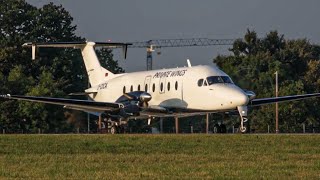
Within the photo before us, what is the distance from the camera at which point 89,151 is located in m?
34.6

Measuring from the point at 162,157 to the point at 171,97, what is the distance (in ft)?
73.3

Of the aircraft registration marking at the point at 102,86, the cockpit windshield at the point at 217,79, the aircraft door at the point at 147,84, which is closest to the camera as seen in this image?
the cockpit windshield at the point at 217,79

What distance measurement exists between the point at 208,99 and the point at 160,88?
459 cm

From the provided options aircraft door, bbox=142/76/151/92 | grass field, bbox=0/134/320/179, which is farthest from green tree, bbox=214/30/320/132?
grass field, bbox=0/134/320/179

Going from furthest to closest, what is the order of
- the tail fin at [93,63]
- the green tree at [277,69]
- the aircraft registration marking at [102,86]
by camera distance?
the green tree at [277,69] → the tail fin at [93,63] → the aircraft registration marking at [102,86]

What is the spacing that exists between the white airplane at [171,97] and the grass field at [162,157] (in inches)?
267

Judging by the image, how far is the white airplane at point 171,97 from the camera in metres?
49.8

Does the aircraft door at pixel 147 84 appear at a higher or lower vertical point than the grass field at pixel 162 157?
higher

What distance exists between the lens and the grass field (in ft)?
84.1

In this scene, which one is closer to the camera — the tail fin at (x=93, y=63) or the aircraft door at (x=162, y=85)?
the aircraft door at (x=162, y=85)

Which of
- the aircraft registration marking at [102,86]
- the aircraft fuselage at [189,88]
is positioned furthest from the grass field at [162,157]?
the aircraft registration marking at [102,86]

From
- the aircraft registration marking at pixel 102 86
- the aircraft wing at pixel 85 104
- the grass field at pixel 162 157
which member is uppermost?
the aircraft registration marking at pixel 102 86

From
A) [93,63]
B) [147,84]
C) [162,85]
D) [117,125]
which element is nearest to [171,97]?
[162,85]

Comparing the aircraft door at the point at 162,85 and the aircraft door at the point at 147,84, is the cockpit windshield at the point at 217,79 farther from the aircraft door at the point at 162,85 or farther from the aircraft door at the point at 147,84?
the aircraft door at the point at 147,84
